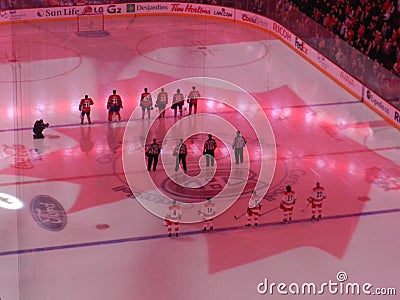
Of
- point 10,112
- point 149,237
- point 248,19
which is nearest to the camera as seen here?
point 149,237

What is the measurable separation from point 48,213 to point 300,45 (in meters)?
9.80

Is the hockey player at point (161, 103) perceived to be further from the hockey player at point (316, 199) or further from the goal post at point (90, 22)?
the goal post at point (90, 22)

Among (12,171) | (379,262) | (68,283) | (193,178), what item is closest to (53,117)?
(12,171)

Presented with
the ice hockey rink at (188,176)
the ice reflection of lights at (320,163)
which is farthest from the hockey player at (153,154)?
the ice reflection of lights at (320,163)

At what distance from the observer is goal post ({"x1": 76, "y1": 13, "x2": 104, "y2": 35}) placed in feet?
80.5

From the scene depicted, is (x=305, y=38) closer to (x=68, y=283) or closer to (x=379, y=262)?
(x=379, y=262)

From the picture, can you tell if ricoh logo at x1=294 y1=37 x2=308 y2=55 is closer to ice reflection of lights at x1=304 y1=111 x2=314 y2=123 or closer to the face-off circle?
the face-off circle

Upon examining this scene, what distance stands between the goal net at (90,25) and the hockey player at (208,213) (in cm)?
1062

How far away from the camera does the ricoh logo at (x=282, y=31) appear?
23297 millimetres

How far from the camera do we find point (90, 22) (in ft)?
81.4

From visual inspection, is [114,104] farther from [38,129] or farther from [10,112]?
[10,112]

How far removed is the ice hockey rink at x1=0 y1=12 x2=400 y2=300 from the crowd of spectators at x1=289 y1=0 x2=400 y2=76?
1.12 metres

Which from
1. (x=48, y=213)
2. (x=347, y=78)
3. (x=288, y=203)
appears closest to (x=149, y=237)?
(x=48, y=213)

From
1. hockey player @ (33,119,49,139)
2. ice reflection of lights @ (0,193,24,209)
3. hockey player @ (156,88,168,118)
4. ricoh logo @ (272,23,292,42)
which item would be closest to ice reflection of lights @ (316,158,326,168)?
hockey player @ (156,88,168,118)
